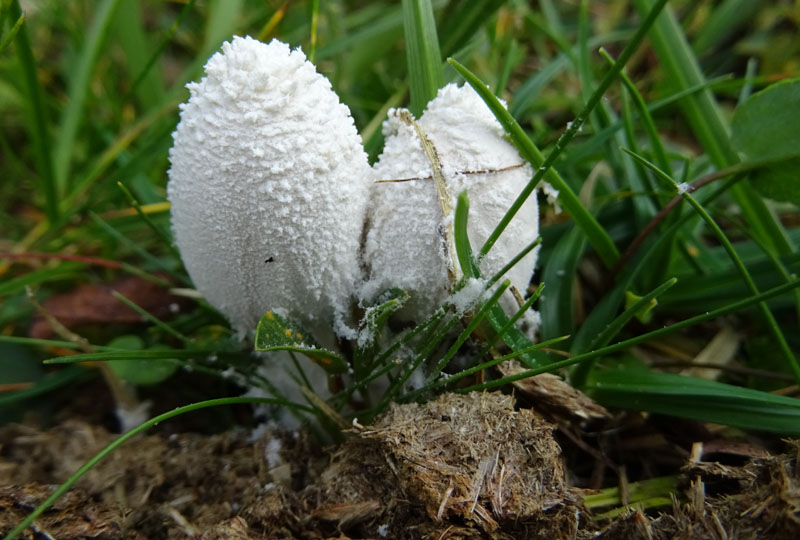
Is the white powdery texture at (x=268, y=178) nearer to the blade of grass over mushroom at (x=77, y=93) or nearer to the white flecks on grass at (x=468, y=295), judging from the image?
the white flecks on grass at (x=468, y=295)

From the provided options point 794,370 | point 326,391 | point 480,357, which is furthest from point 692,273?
point 326,391

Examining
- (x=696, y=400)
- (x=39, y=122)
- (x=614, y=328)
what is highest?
(x=39, y=122)

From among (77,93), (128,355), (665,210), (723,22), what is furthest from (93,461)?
(723,22)

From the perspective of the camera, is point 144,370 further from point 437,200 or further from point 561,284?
point 561,284

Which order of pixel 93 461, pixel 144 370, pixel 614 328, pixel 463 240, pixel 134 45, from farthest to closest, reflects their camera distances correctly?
pixel 134 45 → pixel 144 370 → pixel 614 328 → pixel 463 240 → pixel 93 461

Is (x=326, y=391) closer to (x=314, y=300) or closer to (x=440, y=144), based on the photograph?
(x=314, y=300)

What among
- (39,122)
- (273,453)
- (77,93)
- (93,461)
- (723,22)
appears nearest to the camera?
(93,461)

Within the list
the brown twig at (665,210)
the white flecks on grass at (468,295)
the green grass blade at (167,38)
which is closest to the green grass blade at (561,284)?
the brown twig at (665,210)
